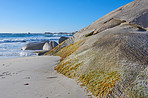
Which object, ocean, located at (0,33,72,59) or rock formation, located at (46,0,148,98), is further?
ocean, located at (0,33,72,59)

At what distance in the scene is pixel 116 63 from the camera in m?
2.69

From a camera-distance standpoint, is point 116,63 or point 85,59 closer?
point 116,63

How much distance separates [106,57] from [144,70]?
823mm

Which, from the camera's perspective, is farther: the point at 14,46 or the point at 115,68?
the point at 14,46

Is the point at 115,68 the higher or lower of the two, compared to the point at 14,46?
lower

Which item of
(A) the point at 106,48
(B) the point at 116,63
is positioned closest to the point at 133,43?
(A) the point at 106,48

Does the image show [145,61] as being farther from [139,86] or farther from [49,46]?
[49,46]

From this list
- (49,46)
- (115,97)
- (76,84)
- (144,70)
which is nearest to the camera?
(115,97)

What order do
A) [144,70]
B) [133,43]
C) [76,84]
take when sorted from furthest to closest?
1. [133,43]
2. [76,84]
3. [144,70]

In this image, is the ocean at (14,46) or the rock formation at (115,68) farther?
the ocean at (14,46)

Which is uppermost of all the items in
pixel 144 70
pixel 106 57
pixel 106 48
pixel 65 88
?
pixel 106 48

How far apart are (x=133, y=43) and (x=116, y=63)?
0.86m

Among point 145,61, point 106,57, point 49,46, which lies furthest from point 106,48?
point 49,46

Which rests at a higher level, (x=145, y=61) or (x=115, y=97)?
(x=145, y=61)
